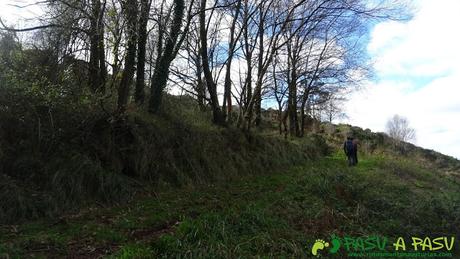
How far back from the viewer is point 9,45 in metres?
8.52

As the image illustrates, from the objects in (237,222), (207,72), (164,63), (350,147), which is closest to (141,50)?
(164,63)

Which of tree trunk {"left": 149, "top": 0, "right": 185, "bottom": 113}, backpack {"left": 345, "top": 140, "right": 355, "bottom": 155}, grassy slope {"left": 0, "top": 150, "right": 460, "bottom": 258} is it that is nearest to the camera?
grassy slope {"left": 0, "top": 150, "right": 460, "bottom": 258}

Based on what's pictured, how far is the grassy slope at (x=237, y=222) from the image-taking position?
5.27 m

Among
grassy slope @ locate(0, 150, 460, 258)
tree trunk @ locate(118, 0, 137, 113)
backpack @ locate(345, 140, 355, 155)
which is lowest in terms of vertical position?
grassy slope @ locate(0, 150, 460, 258)

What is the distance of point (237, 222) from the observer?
6438mm

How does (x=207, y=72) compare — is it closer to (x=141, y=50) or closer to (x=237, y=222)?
(x=141, y=50)

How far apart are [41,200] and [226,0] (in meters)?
9.93

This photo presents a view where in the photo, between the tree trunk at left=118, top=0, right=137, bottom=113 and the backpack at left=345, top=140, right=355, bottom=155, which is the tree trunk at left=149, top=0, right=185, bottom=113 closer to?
the tree trunk at left=118, top=0, right=137, bottom=113

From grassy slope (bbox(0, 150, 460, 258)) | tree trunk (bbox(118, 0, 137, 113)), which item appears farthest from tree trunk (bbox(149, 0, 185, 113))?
grassy slope (bbox(0, 150, 460, 258))

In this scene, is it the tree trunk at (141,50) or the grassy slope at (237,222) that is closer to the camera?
the grassy slope at (237,222)

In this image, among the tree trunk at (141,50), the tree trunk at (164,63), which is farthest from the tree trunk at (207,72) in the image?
the tree trunk at (141,50)

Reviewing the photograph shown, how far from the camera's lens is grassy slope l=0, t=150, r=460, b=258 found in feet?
17.3

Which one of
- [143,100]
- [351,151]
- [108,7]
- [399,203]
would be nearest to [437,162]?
[351,151]

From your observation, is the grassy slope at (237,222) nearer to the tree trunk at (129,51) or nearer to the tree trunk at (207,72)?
the tree trunk at (129,51)
